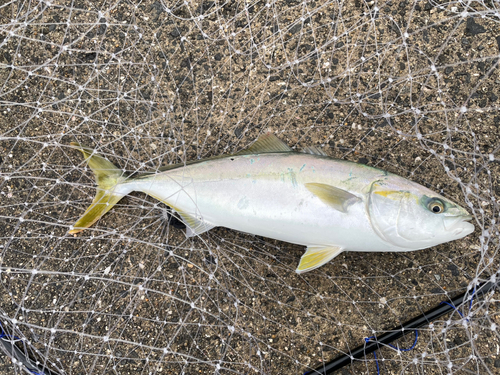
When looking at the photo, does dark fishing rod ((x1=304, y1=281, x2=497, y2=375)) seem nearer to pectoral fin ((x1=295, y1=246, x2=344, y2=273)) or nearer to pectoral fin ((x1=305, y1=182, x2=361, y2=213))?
pectoral fin ((x1=295, y1=246, x2=344, y2=273))

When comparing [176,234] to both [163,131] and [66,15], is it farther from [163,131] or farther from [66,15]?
[66,15]

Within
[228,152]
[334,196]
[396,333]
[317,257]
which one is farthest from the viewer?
[228,152]

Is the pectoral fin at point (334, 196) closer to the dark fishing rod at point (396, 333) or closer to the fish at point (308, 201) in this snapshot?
the fish at point (308, 201)

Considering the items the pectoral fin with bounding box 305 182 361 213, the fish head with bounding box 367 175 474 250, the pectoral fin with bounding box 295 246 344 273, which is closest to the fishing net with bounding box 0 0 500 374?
the pectoral fin with bounding box 295 246 344 273

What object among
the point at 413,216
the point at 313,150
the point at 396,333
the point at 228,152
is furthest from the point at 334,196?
the point at 396,333

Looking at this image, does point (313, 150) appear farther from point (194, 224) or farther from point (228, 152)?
point (194, 224)

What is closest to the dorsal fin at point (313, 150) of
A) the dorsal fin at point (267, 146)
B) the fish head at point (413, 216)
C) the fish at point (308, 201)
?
the fish at point (308, 201)
